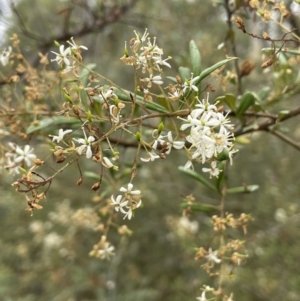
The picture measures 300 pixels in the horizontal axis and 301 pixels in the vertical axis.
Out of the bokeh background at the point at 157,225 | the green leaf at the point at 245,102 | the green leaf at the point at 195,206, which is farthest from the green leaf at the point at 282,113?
the bokeh background at the point at 157,225

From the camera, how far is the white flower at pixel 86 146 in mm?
453

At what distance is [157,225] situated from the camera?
6.25ft

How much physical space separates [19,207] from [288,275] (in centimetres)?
102

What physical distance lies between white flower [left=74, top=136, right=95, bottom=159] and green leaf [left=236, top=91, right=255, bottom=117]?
0.91 ft

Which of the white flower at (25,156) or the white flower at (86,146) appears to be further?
the white flower at (25,156)

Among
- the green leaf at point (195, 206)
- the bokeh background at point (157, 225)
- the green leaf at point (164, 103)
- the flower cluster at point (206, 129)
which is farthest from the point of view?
the bokeh background at point (157, 225)

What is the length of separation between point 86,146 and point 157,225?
1483mm

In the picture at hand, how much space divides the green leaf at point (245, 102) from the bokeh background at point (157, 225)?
0.74 meters

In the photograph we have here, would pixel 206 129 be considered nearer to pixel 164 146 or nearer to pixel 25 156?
pixel 164 146

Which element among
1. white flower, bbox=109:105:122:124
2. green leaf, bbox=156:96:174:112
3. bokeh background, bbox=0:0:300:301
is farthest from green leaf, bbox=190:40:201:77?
bokeh background, bbox=0:0:300:301

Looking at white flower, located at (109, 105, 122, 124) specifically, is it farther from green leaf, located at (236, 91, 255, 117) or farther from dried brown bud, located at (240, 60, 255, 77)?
dried brown bud, located at (240, 60, 255, 77)

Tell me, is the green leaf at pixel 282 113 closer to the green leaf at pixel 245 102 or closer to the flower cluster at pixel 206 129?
the green leaf at pixel 245 102

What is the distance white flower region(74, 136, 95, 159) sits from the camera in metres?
0.45

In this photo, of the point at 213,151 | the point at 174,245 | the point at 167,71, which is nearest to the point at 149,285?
the point at 174,245
